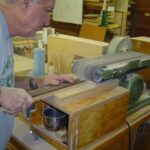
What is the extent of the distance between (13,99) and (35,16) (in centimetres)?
37

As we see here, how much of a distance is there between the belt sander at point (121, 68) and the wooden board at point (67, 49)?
155 mm

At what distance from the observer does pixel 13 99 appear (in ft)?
2.65

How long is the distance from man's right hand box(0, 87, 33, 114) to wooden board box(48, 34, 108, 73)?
0.70 metres

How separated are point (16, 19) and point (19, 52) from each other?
3.73 ft

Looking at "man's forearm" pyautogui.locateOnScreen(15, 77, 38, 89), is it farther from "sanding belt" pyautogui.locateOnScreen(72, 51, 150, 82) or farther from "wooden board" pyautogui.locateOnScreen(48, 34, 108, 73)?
"wooden board" pyautogui.locateOnScreen(48, 34, 108, 73)

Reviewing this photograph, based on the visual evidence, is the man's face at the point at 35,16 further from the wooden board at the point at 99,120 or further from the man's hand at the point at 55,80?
the wooden board at the point at 99,120

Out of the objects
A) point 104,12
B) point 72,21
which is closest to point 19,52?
point 104,12

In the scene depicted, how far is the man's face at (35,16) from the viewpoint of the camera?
961 millimetres

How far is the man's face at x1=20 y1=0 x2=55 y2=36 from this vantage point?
96 cm

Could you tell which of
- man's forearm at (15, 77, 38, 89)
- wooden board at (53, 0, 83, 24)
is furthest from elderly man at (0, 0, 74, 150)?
wooden board at (53, 0, 83, 24)

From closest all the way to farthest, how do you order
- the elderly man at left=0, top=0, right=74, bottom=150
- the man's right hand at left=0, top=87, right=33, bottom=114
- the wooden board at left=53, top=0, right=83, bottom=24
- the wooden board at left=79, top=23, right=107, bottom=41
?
1. the man's right hand at left=0, top=87, right=33, bottom=114
2. the elderly man at left=0, top=0, right=74, bottom=150
3. the wooden board at left=79, top=23, right=107, bottom=41
4. the wooden board at left=53, top=0, right=83, bottom=24

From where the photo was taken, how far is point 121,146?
1154 mm

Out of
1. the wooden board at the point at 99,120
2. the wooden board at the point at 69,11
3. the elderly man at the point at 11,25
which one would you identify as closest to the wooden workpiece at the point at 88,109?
the wooden board at the point at 99,120

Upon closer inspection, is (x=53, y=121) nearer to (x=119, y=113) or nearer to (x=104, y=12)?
(x=119, y=113)
